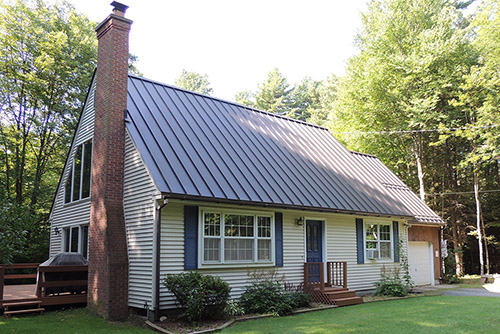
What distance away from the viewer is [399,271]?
16.2 metres

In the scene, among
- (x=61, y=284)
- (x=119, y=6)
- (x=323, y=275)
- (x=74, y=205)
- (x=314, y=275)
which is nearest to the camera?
(x=61, y=284)

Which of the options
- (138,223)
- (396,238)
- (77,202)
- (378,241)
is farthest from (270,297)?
(396,238)

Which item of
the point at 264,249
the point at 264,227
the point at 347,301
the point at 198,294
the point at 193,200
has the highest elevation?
the point at 193,200

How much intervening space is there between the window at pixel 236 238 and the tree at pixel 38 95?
12864 millimetres

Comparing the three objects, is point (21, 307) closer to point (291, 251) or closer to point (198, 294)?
point (198, 294)

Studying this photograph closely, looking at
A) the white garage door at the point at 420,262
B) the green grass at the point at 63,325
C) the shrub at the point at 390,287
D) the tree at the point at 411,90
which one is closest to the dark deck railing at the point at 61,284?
the green grass at the point at 63,325

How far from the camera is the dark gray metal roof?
17.8m

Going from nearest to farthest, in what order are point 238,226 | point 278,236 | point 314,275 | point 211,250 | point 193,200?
point 193,200 → point 211,250 → point 238,226 → point 278,236 → point 314,275

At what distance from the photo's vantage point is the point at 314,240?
Result: 13.5 m

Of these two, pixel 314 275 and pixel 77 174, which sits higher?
pixel 77 174

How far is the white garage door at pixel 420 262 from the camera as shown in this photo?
18.5 m

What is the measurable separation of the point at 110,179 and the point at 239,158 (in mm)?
3886

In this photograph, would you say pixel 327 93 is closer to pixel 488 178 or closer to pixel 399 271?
pixel 488 178

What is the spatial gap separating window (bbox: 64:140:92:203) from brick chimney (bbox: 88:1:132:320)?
153 centimetres
